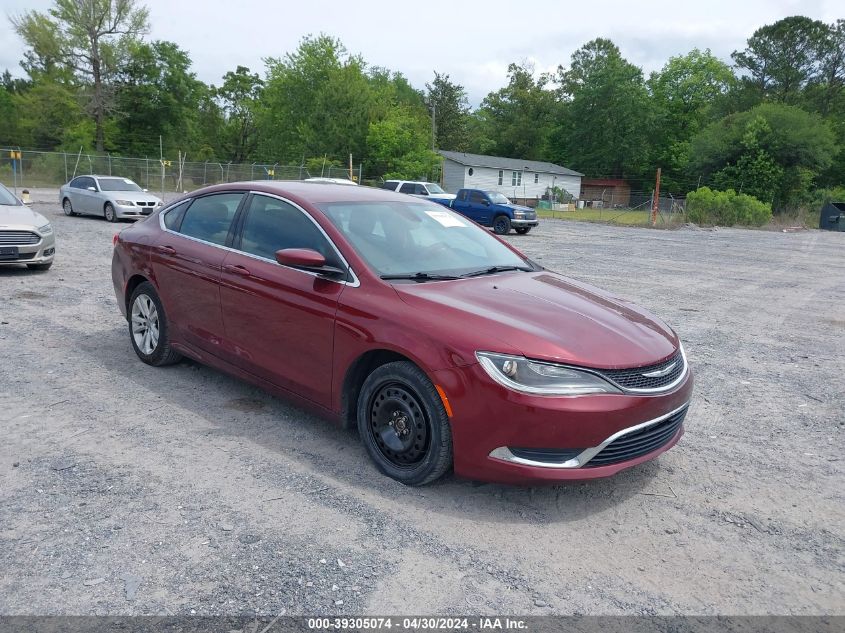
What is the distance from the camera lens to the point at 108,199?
20562mm

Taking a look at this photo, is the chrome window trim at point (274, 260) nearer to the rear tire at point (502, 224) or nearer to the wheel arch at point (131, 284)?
the wheel arch at point (131, 284)

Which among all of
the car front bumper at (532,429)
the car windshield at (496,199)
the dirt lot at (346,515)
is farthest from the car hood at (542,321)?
the car windshield at (496,199)

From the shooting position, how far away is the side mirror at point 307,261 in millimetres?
3914

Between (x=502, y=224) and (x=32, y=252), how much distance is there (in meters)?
18.8

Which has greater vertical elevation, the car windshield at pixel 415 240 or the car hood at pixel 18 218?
the car windshield at pixel 415 240

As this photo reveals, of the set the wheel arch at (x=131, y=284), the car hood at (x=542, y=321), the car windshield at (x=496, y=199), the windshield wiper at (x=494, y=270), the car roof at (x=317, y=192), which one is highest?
the car windshield at (x=496, y=199)

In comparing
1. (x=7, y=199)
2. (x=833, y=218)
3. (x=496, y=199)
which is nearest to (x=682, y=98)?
(x=833, y=218)

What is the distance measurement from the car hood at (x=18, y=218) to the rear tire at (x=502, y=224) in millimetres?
17984

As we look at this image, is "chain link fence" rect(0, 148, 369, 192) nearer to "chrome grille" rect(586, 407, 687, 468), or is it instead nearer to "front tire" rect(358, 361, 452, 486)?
"front tire" rect(358, 361, 452, 486)

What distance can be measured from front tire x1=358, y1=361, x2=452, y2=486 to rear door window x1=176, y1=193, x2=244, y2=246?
1950mm

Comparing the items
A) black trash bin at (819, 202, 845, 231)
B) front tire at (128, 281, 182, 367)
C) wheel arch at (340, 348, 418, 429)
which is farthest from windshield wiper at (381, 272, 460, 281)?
black trash bin at (819, 202, 845, 231)

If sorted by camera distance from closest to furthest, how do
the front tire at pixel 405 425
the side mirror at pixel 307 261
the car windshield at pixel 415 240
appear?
1. the front tire at pixel 405 425
2. the side mirror at pixel 307 261
3. the car windshield at pixel 415 240

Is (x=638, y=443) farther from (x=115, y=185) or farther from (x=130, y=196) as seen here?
(x=115, y=185)

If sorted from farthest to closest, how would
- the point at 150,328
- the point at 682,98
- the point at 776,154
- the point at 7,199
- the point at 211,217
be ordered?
1. the point at 682,98
2. the point at 776,154
3. the point at 7,199
4. the point at 150,328
5. the point at 211,217
